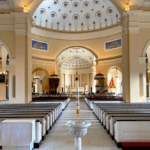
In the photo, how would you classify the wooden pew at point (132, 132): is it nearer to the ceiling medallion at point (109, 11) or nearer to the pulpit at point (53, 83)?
the pulpit at point (53, 83)

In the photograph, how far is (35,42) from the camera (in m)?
20.5

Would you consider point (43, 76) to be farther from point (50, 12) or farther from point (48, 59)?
point (50, 12)

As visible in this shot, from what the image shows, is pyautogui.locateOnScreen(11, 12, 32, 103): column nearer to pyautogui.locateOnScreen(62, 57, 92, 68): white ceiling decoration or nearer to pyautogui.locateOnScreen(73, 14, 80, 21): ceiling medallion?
pyautogui.locateOnScreen(73, 14, 80, 21): ceiling medallion

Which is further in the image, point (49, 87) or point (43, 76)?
point (43, 76)

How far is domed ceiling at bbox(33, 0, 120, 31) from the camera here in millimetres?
21203

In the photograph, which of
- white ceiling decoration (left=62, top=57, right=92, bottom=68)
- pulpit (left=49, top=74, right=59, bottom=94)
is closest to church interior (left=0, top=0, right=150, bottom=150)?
pulpit (left=49, top=74, right=59, bottom=94)

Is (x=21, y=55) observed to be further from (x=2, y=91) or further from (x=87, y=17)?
(x=87, y=17)

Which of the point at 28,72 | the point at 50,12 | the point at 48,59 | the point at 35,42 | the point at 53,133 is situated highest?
the point at 50,12

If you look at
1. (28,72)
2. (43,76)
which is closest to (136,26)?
(28,72)

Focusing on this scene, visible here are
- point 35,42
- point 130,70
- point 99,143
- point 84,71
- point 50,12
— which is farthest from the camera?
point 84,71

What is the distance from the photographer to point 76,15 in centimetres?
2258

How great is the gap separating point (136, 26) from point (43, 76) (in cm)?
1927

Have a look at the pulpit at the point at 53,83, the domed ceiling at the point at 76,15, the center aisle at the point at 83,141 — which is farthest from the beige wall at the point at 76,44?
the center aisle at the point at 83,141

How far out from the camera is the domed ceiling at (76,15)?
69.6ft
